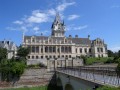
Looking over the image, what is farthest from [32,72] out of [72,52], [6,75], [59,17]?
[59,17]

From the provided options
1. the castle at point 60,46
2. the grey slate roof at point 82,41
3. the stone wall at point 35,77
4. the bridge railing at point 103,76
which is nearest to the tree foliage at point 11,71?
the stone wall at point 35,77

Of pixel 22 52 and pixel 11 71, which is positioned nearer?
pixel 11 71

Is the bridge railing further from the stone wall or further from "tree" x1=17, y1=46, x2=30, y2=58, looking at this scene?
"tree" x1=17, y1=46, x2=30, y2=58

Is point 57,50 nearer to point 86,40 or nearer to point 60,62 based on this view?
point 86,40

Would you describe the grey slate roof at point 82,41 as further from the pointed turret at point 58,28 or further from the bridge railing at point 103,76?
the bridge railing at point 103,76

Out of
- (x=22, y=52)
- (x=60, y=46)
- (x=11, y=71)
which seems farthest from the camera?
(x=60, y=46)

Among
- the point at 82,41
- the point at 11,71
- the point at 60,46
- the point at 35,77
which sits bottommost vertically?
the point at 35,77

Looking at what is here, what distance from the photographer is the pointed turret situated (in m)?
92.7

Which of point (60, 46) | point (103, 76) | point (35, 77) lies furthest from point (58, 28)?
point (103, 76)

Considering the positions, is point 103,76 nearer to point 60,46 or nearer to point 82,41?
point 60,46

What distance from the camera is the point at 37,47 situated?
274 ft

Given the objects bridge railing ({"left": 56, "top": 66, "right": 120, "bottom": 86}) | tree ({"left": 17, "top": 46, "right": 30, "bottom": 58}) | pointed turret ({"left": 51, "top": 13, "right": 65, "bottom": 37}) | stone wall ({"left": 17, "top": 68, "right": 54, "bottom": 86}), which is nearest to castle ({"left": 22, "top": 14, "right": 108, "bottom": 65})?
pointed turret ({"left": 51, "top": 13, "right": 65, "bottom": 37})

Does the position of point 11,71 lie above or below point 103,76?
below

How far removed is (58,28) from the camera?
9475cm
